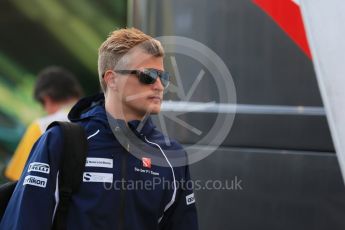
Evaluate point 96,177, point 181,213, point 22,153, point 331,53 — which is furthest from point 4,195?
point 22,153

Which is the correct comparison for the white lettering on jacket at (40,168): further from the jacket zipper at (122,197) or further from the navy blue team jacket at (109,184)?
the jacket zipper at (122,197)

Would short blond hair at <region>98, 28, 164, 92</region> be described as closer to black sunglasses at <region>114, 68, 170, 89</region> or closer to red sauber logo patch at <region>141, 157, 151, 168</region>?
black sunglasses at <region>114, 68, 170, 89</region>

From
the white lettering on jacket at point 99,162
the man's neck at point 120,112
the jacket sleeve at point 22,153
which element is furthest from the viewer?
the jacket sleeve at point 22,153

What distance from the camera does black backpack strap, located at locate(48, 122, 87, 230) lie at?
2059mm

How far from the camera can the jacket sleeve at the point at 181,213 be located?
2285 mm

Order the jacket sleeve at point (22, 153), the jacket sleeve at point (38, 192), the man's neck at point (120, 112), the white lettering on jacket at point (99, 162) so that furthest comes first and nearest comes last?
the jacket sleeve at point (22, 153), the man's neck at point (120, 112), the white lettering on jacket at point (99, 162), the jacket sleeve at point (38, 192)

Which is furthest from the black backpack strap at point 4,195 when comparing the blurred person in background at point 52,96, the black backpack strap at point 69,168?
the blurred person in background at point 52,96

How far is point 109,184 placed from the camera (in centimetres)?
211

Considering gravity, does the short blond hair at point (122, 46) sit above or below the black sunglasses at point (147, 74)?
above

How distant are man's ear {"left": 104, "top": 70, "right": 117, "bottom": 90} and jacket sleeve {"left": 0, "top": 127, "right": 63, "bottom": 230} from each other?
10.9 inches

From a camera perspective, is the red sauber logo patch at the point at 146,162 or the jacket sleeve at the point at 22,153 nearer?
the red sauber logo patch at the point at 146,162

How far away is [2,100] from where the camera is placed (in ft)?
15.4

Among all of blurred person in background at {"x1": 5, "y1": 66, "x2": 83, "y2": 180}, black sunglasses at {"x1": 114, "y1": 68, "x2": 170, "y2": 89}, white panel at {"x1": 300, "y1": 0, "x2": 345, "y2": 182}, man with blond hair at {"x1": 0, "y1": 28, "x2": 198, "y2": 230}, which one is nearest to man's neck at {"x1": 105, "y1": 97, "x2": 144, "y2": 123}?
man with blond hair at {"x1": 0, "y1": 28, "x2": 198, "y2": 230}

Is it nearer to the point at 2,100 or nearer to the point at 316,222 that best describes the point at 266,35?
the point at 316,222
